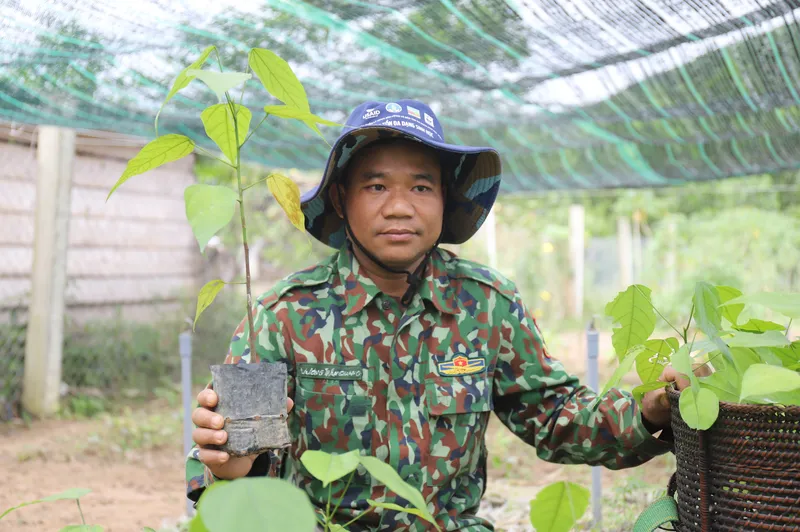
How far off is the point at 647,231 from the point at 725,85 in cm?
1053

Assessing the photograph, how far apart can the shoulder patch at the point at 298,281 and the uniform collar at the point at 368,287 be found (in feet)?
0.12

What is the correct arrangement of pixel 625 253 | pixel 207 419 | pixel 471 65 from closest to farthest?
pixel 207 419
pixel 471 65
pixel 625 253

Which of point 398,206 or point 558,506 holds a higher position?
point 398,206

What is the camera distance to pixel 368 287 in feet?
6.22

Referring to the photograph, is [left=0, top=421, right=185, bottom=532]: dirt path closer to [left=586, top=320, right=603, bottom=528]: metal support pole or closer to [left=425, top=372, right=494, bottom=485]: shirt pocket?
[left=586, top=320, right=603, bottom=528]: metal support pole

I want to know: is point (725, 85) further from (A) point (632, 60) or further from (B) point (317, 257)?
(B) point (317, 257)

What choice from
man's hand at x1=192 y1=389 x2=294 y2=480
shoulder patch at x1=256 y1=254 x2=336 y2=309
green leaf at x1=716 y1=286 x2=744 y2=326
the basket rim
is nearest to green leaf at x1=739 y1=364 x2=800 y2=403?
the basket rim

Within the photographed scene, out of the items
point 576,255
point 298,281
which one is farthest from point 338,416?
point 576,255

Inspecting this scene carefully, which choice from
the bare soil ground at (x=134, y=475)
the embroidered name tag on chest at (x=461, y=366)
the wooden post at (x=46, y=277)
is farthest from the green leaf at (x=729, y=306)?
the wooden post at (x=46, y=277)

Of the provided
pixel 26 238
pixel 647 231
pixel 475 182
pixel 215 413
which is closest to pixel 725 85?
pixel 475 182

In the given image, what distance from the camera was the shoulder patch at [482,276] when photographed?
197 cm

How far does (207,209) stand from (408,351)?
0.89m

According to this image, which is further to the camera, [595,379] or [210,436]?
[595,379]

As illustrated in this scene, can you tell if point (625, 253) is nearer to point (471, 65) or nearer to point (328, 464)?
point (471, 65)
